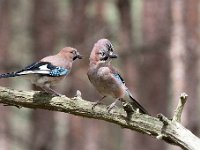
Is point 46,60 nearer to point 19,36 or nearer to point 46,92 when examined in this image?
point 46,92

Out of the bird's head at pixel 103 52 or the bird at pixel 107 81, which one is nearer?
the bird's head at pixel 103 52

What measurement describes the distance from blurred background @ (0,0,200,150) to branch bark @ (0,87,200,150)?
6.53 m

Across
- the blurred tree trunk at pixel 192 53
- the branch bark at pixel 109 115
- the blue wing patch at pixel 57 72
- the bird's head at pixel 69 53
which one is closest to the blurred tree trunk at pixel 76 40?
the blurred tree trunk at pixel 192 53

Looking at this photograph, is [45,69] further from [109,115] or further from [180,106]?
[180,106]

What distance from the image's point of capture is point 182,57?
13750mm

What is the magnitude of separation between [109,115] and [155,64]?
8677 millimetres

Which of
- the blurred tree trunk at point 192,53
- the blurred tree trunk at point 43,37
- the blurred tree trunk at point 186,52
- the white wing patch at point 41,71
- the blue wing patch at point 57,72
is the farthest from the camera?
the blurred tree trunk at point 43,37

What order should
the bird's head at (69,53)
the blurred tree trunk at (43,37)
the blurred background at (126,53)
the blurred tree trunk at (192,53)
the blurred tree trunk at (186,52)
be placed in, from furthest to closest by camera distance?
1. the blurred tree trunk at (43,37)
2. the blurred background at (126,53)
3. the blurred tree trunk at (186,52)
4. the blurred tree trunk at (192,53)
5. the bird's head at (69,53)

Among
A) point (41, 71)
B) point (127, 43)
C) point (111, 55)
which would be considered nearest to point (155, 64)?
point (127, 43)

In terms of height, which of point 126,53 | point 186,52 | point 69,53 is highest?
point 126,53

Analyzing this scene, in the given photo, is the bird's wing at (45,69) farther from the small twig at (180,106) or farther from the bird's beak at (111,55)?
the small twig at (180,106)

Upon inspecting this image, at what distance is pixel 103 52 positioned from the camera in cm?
582

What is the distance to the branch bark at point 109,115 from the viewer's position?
5.77 metres

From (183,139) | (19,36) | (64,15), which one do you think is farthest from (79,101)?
(19,36)
